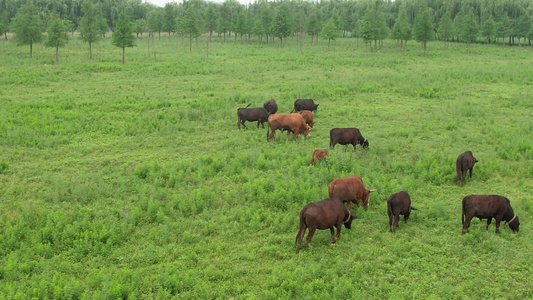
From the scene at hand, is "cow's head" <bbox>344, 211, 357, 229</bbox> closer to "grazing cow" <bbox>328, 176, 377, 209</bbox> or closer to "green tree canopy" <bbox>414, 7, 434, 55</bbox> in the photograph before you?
"grazing cow" <bbox>328, 176, 377, 209</bbox>

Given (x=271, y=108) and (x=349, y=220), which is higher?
(x=271, y=108)

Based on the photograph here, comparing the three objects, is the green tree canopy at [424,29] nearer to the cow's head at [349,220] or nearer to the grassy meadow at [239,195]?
the grassy meadow at [239,195]

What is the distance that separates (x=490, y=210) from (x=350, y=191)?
353cm

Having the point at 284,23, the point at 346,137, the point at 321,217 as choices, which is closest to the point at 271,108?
the point at 346,137

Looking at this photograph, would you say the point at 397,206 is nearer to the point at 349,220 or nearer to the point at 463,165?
the point at 349,220

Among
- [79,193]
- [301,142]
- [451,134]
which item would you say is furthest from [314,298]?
[451,134]

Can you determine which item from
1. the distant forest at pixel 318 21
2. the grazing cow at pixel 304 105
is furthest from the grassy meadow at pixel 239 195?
the distant forest at pixel 318 21

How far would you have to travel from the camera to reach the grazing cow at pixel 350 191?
10.8m

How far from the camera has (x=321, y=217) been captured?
29.8 feet

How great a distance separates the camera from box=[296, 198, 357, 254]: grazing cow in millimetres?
9047

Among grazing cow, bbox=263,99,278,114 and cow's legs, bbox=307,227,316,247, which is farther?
grazing cow, bbox=263,99,278,114

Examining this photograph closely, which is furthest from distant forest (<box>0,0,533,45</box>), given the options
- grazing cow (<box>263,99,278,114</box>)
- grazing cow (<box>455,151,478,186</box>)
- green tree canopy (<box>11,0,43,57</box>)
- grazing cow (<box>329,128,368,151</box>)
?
grazing cow (<box>455,151,478,186</box>)

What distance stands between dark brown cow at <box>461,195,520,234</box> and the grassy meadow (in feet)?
1.25

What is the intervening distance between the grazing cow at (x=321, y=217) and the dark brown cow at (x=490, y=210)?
3.18 m
